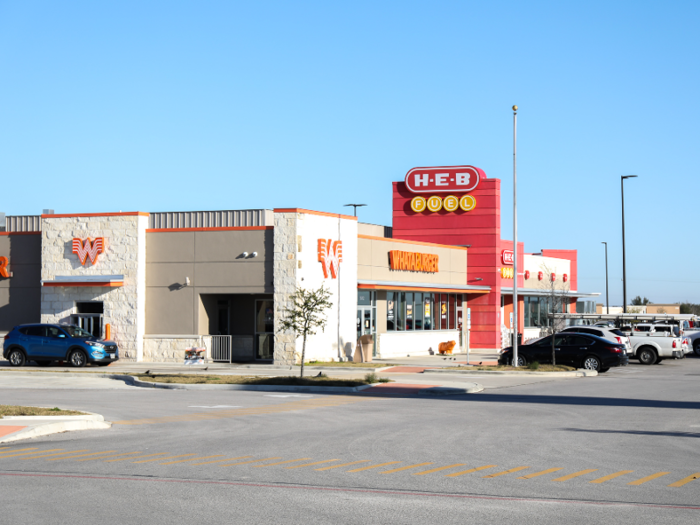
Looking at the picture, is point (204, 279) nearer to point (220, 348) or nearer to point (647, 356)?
point (220, 348)

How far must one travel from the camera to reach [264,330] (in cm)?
3675

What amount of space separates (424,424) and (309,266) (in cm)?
1928

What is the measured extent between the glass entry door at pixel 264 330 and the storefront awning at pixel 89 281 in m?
6.03

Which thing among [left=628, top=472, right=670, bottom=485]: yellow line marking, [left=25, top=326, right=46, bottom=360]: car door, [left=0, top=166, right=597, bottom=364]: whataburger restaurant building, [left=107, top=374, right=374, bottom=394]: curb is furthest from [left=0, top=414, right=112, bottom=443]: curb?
[left=25, top=326, right=46, bottom=360]: car door

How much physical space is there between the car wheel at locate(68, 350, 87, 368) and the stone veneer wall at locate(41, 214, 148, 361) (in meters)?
3.07

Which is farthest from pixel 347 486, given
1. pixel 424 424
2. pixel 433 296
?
pixel 433 296

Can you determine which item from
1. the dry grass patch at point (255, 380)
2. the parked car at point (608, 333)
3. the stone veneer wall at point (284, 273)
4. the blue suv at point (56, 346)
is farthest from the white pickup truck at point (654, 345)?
the blue suv at point (56, 346)

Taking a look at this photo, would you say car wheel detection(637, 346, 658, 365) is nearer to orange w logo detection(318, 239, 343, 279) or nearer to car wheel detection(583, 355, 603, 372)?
car wheel detection(583, 355, 603, 372)

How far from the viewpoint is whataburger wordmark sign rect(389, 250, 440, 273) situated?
4122cm

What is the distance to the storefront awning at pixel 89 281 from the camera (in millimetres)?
36000

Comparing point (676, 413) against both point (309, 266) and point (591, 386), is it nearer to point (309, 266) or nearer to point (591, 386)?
point (591, 386)

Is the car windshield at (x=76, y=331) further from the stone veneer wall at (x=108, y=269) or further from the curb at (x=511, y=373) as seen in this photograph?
the curb at (x=511, y=373)

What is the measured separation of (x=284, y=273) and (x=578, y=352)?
12129 mm

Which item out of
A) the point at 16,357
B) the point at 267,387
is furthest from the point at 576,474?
the point at 16,357
